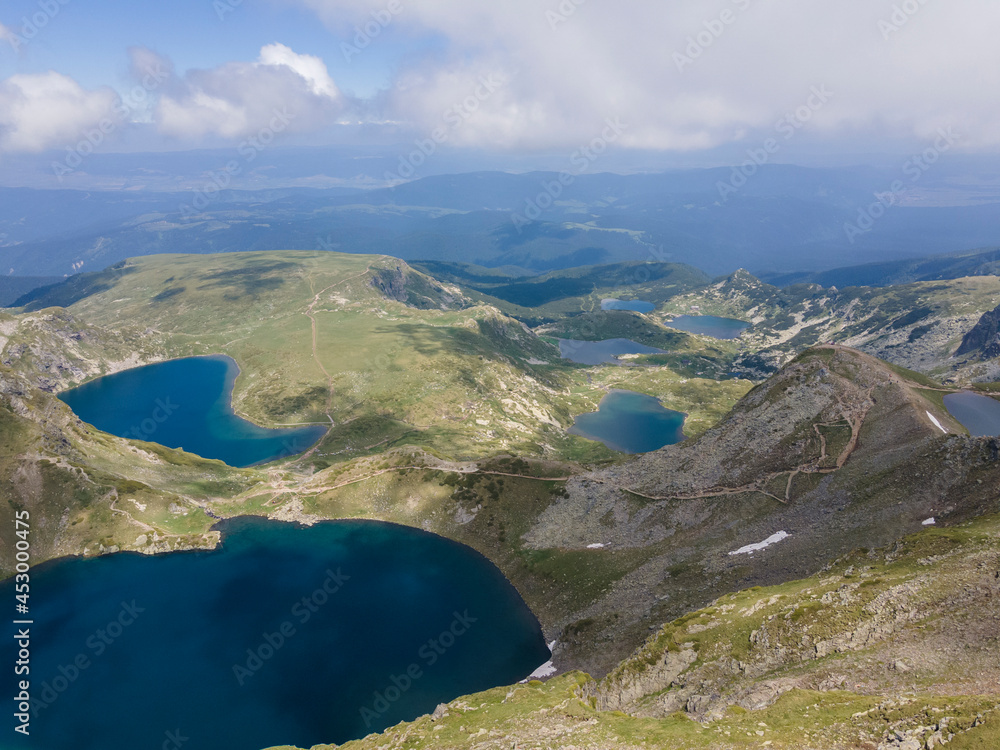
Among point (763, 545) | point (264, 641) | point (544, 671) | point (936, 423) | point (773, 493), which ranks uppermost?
point (936, 423)

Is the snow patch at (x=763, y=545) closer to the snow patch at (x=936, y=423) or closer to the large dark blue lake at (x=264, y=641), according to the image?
the snow patch at (x=936, y=423)

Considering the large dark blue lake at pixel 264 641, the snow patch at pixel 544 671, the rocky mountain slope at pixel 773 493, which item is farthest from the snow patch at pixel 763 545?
the large dark blue lake at pixel 264 641

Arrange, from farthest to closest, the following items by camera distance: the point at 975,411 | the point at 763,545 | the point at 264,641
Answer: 1. the point at 975,411
2. the point at 264,641
3. the point at 763,545

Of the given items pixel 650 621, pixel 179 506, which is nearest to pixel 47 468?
pixel 179 506

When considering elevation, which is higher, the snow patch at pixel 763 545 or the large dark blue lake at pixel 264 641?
the snow patch at pixel 763 545

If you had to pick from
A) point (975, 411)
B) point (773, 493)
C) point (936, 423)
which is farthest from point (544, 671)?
point (975, 411)

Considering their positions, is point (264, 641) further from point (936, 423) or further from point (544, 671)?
point (936, 423)
